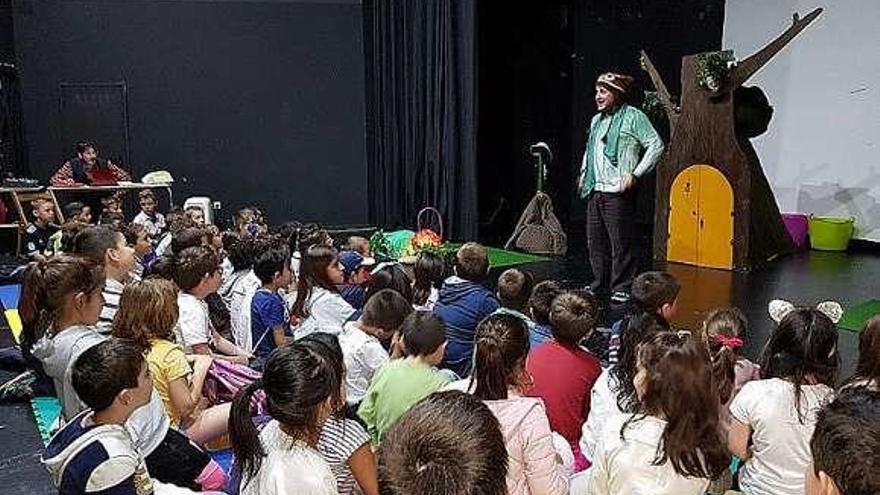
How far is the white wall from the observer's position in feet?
23.8

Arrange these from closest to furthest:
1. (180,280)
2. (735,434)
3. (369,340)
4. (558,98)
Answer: (735,434) → (369,340) → (180,280) → (558,98)

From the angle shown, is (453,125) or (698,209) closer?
(698,209)

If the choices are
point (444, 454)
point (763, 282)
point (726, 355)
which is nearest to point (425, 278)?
point (726, 355)

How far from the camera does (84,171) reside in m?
8.30

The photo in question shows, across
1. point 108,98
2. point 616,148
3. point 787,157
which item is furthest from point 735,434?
point 108,98

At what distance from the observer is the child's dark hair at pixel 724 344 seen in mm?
2588

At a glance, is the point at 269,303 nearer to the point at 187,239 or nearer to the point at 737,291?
the point at 187,239

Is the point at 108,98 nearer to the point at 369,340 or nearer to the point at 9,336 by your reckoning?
the point at 9,336

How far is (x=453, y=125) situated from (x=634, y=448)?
6.30 m

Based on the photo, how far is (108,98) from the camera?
8.98 metres

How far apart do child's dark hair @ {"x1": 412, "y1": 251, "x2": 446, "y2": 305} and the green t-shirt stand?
55.0 inches

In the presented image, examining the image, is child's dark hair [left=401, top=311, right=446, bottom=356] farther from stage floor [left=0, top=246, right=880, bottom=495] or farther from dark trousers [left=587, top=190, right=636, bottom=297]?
dark trousers [left=587, top=190, right=636, bottom=297]

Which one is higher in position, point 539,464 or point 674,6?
point 674,6

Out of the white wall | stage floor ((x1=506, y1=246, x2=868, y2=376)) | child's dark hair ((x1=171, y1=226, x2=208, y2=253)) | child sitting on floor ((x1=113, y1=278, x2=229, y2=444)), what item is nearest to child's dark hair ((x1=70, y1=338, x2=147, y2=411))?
child sitting on floor ((x1=113, y1=278, x2=229, y2=444))
